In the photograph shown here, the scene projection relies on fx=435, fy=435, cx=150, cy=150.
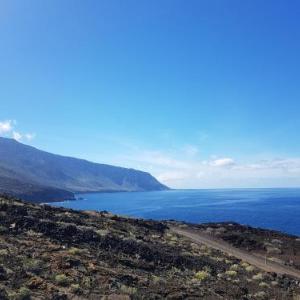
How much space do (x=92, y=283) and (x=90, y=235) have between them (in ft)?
37.4

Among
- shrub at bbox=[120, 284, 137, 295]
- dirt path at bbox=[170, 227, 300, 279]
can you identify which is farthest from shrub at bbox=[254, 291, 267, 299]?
dirt path at bbox=[170, 227, 300, 279]

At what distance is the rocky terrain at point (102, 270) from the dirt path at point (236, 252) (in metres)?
3.21

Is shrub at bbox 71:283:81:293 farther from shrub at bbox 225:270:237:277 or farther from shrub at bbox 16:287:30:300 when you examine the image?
shrub at bbox 225:270:237:277

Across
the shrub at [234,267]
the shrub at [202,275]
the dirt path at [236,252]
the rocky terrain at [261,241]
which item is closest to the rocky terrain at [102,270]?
the shrub at [202,275]

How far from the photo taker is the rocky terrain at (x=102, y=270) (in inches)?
754

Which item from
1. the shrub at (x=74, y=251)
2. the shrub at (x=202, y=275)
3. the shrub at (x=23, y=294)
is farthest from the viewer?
the shrub at (x=202, y=275)

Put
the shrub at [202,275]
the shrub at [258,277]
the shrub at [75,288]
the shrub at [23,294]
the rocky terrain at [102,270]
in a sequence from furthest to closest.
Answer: the shrub at [258,277], the shrub at [202,275], the rocky terrain at [102,270], the shrub at [75,288], the shrub at [23,294]

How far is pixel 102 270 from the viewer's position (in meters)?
22.6

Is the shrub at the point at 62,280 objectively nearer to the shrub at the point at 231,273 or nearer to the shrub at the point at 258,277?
the shrub at the point at 231,273

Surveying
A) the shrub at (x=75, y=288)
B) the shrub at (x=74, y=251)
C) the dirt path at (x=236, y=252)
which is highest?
the shrub at (x=74, y=251)

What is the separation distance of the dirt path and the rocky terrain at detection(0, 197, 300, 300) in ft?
10.5

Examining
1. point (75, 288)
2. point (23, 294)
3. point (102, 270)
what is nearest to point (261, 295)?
point (102, 270)

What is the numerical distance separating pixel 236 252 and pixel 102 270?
24485 millimetres

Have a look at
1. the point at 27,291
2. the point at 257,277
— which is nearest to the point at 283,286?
the point at 257,277
